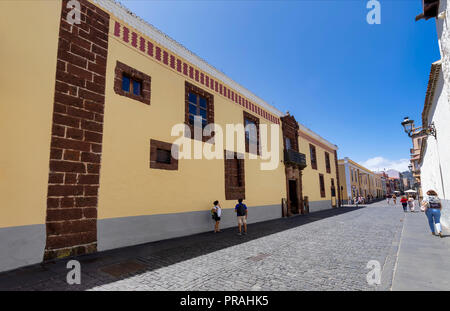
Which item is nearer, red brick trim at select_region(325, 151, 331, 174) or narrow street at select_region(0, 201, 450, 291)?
narrow street at select_region(0, 201, 450, 291)

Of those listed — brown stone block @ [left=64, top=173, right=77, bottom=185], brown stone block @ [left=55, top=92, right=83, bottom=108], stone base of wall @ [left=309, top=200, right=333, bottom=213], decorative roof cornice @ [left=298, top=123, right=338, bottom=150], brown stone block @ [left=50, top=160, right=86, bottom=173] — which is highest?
decorative roof cornice @ [left=298, top=123, right=338, bottom=150]

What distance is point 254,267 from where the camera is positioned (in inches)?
183

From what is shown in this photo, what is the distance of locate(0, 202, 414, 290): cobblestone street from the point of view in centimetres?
377

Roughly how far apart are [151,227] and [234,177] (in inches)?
198

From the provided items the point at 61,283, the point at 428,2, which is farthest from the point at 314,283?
the point at 428,2

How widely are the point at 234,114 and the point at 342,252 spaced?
7.95 metres

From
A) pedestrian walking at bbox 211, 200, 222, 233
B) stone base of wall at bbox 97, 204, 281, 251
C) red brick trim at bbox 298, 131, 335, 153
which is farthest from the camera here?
red brick trim at bbox 298, 131, 335, 153

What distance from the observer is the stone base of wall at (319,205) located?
18.8 m

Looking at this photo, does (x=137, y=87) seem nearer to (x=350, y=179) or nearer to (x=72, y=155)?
(x=72, y=155)

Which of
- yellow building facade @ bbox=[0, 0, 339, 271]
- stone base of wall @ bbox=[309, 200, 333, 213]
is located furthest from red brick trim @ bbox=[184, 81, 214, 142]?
stone base of wall @ bbox=[309, 200, 333, 213]

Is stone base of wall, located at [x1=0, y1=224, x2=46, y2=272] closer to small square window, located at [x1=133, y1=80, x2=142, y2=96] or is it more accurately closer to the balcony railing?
small square window, located at [x1=133, y1=80, x2=142, y2=96]

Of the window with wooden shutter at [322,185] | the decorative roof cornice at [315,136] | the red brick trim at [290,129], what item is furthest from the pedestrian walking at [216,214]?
the window with wooden shutter at [322,185]

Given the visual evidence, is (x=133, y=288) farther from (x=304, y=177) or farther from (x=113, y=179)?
(x=304, y=177)

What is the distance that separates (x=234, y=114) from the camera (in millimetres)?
11828
